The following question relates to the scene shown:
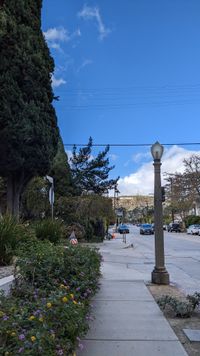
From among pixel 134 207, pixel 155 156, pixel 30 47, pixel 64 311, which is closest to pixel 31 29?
pixel 30 47

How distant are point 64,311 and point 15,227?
6.79 m

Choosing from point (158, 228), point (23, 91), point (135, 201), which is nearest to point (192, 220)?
point (23, 91)

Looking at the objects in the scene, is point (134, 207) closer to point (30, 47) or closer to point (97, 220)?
point (97, 220)

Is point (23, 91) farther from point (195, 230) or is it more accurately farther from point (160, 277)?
point (195, 230)

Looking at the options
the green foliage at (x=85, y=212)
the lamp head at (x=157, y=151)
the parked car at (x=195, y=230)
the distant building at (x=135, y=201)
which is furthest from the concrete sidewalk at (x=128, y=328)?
the distant building at (x=135, y=201)

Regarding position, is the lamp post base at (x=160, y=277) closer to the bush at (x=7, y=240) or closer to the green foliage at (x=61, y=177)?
the bush at (x=7, y=240)

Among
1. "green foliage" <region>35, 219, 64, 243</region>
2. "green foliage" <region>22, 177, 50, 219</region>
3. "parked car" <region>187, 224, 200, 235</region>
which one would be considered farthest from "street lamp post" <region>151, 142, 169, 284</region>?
"parked car" <region>187, 224, 200, 235</region>

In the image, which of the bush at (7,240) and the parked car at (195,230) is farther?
the parked car at (195,230)

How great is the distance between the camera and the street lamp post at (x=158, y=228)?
11078 millimetres

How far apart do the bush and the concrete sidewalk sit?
87.8 inches

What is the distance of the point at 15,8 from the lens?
1670cm

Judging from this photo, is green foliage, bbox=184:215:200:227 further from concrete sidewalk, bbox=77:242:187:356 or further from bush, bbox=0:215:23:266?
concrete sidewalk, bbox=77:242:187:356

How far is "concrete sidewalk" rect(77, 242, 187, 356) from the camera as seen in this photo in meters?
5.11

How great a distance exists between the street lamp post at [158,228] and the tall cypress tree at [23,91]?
6626mm
